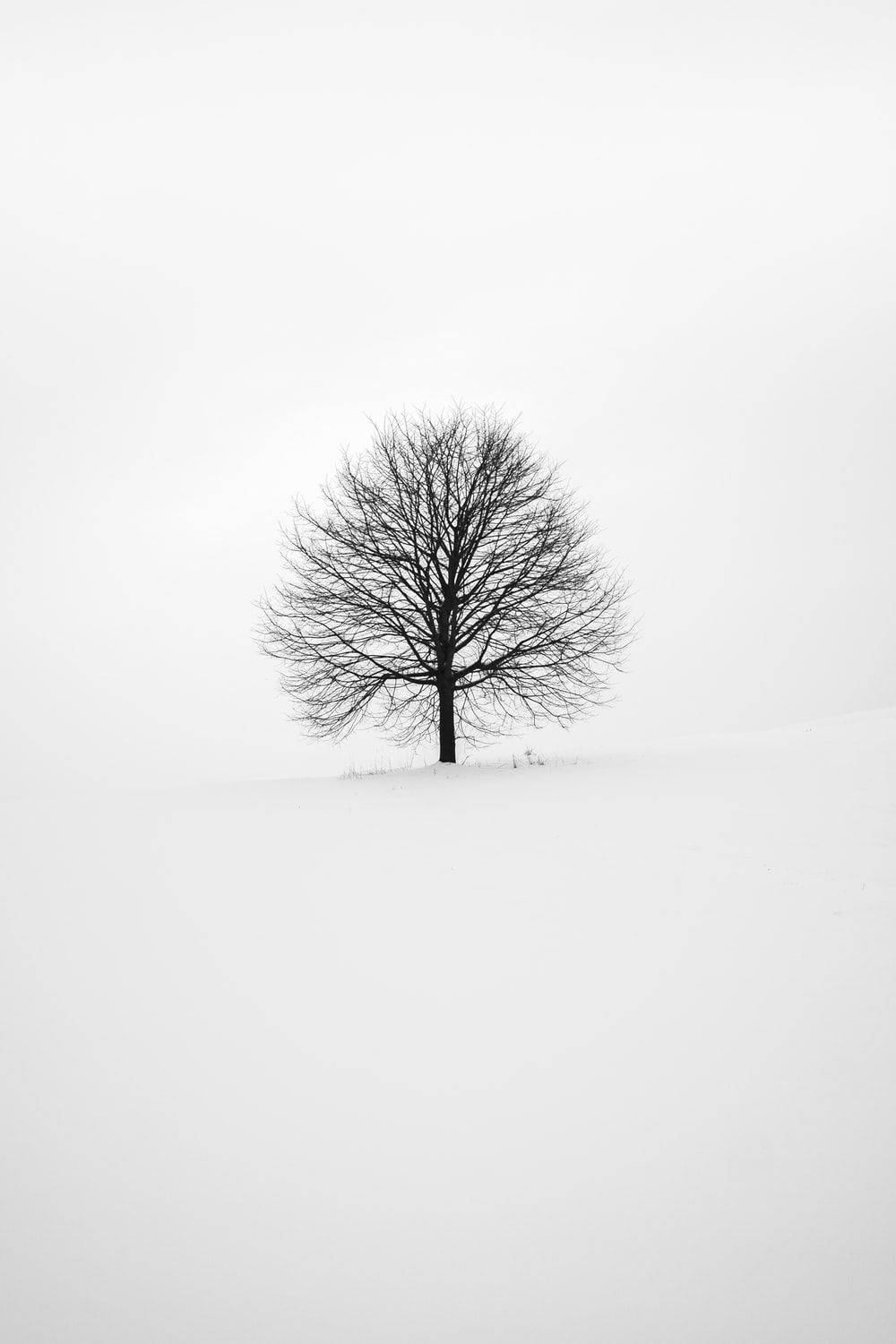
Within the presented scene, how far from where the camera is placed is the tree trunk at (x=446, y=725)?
16.4m

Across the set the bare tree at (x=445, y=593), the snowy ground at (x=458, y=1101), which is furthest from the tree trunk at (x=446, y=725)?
the snowy ground at (x=458, y=1101)

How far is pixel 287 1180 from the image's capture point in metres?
3.69

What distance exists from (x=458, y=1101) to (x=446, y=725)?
40.7 feet

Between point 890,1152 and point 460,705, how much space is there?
14.0 meters


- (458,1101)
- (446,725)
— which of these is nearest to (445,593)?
(446,725)

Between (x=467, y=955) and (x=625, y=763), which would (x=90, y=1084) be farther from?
(x=625, y=763)

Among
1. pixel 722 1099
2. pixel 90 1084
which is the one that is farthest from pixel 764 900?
pixel 90 1084

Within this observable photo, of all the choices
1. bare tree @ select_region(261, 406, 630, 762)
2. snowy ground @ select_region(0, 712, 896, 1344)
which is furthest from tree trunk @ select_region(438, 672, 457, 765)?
snowy ground @ select_region(0, 712, 896, 1344)

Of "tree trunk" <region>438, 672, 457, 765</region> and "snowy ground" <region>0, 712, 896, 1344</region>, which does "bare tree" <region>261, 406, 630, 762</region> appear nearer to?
"tree trunk" <region>438, 672, 457, 765</region>

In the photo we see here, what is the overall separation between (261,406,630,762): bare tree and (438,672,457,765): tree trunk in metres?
0.04

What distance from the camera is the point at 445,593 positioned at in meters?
16.2

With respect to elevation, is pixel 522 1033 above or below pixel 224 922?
below

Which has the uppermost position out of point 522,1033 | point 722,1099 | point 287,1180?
point 522,1033

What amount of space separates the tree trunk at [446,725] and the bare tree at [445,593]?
0.12 ft
